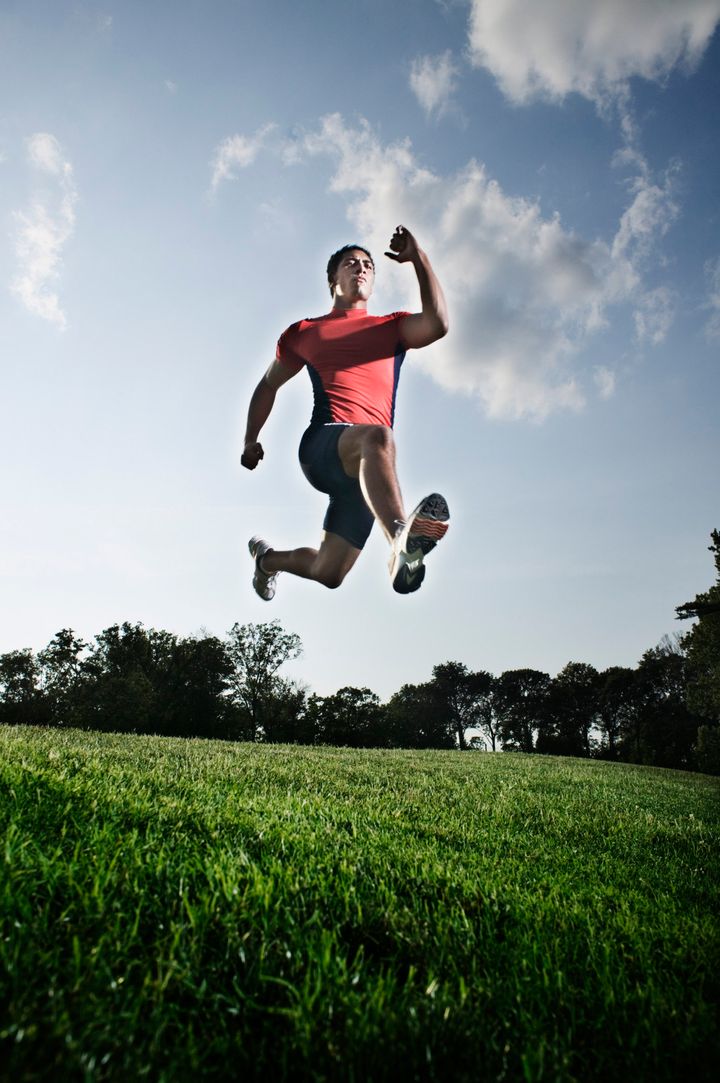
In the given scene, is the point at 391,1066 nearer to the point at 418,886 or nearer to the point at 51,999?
the point at 51,999

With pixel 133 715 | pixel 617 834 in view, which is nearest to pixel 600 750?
pixel 133 715

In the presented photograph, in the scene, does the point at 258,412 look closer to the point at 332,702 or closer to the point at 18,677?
the point at 332,702

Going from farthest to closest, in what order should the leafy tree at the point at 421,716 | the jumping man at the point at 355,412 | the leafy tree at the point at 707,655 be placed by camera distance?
the leafy tree at the point at 421,716, the leafy tree at the point at 707,655, the jumping man at the point at 355,412

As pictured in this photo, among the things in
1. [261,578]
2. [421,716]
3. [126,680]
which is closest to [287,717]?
[126,680]

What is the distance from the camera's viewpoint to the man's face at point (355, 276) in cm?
481

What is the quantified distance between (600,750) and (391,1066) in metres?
69.8

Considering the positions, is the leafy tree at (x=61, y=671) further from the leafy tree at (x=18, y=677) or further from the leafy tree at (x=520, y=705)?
the leafy tree at (x=520, y=705)

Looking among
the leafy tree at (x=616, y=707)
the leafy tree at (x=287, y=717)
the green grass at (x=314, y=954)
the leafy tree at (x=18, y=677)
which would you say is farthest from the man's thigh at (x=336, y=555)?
the leafy tree at (x=616, y=707)

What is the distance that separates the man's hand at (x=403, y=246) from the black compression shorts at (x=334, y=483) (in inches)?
48.7

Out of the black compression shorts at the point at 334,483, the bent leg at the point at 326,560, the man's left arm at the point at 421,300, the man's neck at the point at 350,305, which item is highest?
the man's neck at the point at 350,305

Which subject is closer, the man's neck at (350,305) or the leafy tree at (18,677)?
the man's neck at (350,305)

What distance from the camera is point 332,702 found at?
45906 mm

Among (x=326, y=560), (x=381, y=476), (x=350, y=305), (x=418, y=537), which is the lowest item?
(x=418, y=537)

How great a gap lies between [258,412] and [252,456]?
0.43 meters
